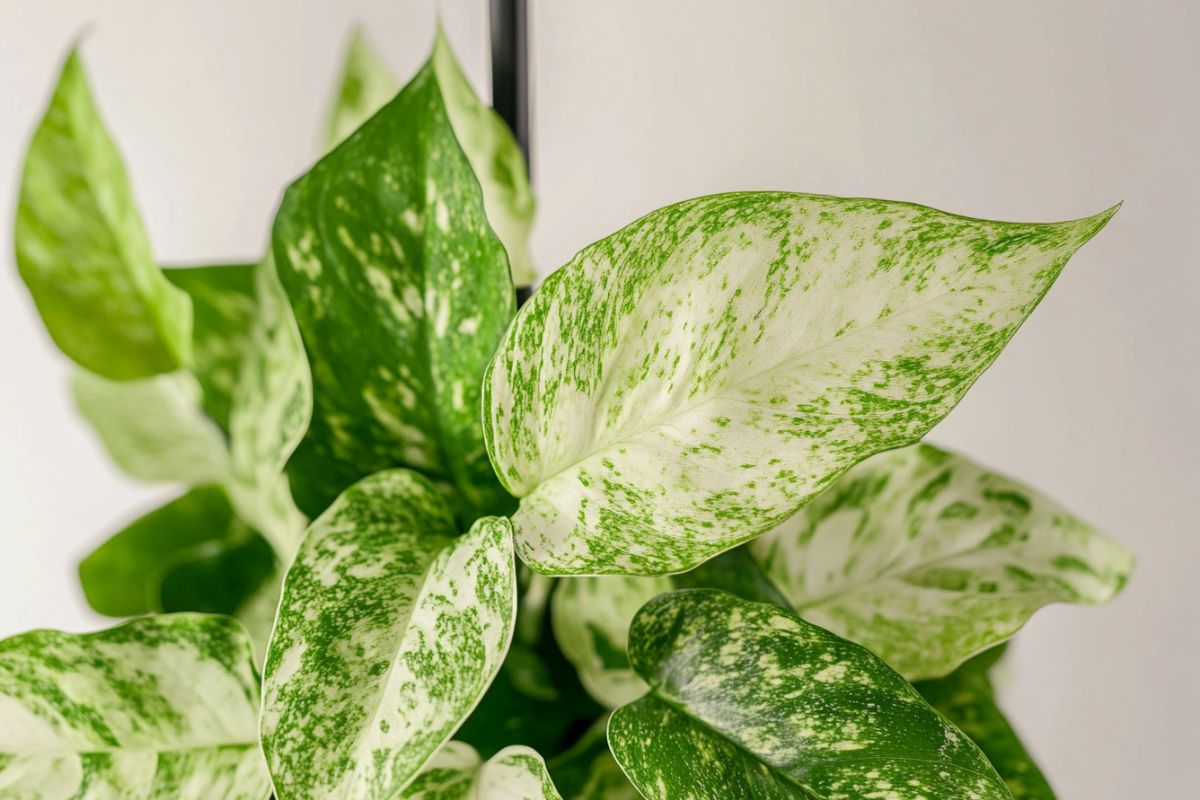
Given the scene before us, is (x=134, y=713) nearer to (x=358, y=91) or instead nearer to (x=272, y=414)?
(x=272, y=414)

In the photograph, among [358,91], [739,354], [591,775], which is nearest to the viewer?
[739,354]

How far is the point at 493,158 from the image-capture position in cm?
45

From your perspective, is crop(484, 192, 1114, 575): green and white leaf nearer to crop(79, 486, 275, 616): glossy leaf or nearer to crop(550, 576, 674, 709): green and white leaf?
crop(550, 576, 674, 709): green and white leaf

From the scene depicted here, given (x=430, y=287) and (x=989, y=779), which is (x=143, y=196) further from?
(x=989, y=779)

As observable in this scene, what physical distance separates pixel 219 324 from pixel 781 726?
314mm

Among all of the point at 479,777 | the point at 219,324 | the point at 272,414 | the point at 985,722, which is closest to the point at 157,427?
the point at 219,324

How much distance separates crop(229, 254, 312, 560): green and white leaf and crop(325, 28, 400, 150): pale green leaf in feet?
0.33

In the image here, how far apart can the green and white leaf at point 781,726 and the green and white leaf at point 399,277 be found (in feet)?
0.34

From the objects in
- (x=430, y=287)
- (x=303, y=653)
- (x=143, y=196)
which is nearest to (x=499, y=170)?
(x=430, y=287)

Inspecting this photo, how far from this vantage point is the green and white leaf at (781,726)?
Result: 0.26 meters

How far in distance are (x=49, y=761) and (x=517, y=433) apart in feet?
0.61

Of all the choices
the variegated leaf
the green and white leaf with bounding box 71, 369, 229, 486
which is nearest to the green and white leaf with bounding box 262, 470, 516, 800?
the variegated leaf

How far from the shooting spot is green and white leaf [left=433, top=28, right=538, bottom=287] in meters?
0.45

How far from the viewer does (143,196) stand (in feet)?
2.35
